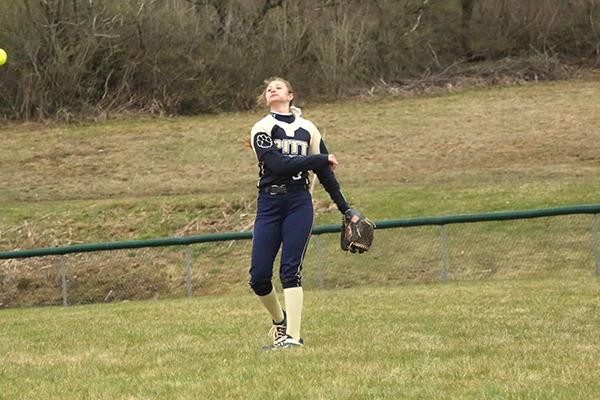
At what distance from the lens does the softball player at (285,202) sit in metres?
7.71

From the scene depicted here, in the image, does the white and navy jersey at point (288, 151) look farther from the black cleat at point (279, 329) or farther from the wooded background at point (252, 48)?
the wooded background at point (252, 48)

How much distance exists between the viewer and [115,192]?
24.0m

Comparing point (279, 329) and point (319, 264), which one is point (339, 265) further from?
point (279, 329)

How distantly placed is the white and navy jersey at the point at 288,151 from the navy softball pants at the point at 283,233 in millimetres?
136

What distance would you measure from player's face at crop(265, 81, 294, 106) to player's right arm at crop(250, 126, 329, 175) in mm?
254

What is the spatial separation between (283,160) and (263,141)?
24 cm

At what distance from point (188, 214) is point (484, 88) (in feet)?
54.9

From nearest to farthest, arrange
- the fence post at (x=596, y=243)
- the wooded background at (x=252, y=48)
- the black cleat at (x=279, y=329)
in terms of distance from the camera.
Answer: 1. the black cleat at (x=279, y=329)
2. the fence post at (x=596, y=243)
3. the wooded background at (x=252, y=48)

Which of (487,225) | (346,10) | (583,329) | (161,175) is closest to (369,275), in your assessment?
(487,225)

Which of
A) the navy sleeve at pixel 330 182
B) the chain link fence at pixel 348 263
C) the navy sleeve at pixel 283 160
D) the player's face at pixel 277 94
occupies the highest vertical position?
the player's face at pixel 277 94

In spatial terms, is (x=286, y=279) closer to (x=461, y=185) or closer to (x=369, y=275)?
(x=369, y=275)

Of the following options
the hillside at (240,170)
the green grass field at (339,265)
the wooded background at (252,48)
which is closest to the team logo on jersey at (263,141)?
the green grass field at (339,265)

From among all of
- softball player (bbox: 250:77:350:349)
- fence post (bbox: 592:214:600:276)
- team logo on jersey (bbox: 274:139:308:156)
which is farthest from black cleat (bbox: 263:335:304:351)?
fence post (bbox: 592:214:600:276)

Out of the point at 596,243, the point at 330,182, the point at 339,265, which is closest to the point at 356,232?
the point at 330,182
